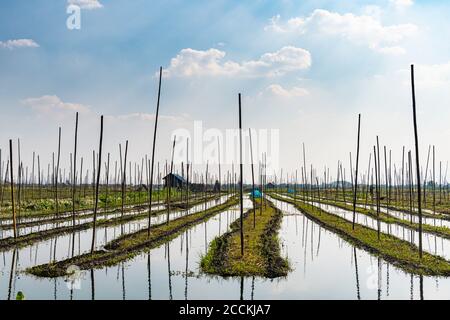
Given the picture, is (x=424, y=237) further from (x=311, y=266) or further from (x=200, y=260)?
(x=200, y=260)

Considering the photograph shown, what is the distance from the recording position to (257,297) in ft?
36.4

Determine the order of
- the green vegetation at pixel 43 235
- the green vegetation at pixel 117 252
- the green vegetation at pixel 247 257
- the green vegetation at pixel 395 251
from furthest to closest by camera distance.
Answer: the green vegetation at pixel 43 235 < the green vegetation at pixel 395 251 < the green vegetation at pixel 117 252 < the green vegetation at pixel 247 257

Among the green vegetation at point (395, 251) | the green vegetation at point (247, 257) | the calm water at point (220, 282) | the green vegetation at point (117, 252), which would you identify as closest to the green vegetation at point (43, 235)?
the calm water at point (220, 282)

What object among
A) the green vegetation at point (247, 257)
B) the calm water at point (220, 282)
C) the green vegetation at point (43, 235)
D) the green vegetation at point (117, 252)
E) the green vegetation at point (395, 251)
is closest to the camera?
the calm water at point (220, 282)

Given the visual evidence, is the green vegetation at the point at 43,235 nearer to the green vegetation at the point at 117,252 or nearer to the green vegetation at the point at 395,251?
the green vegetation at the point at 117,252

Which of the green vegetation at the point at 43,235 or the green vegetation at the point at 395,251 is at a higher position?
the green vegetation at the point at 43,235

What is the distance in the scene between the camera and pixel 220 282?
12.7 meters

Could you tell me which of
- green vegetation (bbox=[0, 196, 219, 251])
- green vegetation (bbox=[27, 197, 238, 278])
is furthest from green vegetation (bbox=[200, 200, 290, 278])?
green vegetation (bbox=[0, 196, 219, 251])

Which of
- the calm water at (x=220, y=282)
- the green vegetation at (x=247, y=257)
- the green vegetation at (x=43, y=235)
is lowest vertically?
the calm water at (x=220, y=282)

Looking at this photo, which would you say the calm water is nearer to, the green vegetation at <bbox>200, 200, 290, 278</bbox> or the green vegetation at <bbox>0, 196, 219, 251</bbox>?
the green vegetation at <bbox>200, 200, 290, 278</bbox>

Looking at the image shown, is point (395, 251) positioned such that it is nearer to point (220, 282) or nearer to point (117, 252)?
point (220, 282)

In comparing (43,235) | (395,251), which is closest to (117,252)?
(43,235)

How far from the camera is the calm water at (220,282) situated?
11.4 meters
